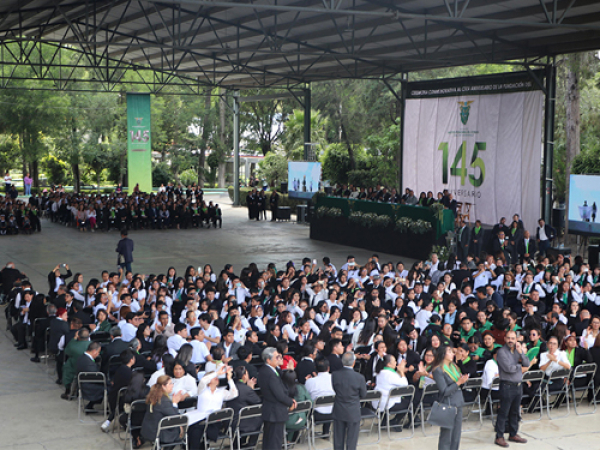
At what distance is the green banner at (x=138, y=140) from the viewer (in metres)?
32.9

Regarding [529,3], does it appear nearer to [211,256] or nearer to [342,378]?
[211,256]

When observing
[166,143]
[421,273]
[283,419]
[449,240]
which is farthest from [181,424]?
[166,143]

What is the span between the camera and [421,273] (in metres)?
13.6

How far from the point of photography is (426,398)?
8.51 meters

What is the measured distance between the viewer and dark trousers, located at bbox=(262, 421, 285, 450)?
6961mm

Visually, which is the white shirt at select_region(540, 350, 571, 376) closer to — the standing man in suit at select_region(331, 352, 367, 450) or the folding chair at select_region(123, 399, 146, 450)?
the standing man in suit at select_region(331, 352, 367, 450)

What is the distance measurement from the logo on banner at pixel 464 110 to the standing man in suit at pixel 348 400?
17706mm

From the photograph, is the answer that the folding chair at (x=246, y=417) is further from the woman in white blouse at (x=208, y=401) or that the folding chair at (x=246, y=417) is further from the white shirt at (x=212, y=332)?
the white shirt at (x=212, y=332)

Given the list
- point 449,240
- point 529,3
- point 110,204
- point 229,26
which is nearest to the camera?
point 529,3

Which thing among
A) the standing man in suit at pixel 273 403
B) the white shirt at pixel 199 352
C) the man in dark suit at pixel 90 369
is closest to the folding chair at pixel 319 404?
the standing man in suit at pixel 273 403

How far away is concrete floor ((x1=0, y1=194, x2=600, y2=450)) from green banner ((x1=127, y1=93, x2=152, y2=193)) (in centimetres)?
470

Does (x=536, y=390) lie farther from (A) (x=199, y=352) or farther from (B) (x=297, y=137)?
(B) (x=297, y=137)

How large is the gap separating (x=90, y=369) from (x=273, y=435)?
276 cm

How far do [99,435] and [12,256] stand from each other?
14.1 metres
